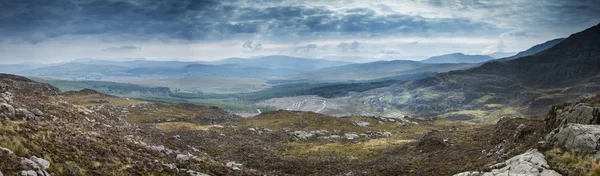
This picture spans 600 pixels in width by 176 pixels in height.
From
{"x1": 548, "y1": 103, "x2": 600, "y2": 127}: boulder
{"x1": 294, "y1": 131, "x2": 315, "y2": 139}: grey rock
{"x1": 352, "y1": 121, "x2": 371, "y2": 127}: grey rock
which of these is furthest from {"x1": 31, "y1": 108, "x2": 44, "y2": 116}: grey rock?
{"x1": 352, "y1": 121, "x2": 371, "y2": 127}: grey rock

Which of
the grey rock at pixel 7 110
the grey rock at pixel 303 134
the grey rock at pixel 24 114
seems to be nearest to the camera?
the grey rock at pixel 7 110

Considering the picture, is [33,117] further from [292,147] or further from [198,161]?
[292,147]

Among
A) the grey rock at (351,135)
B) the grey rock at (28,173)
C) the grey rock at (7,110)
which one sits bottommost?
the grey rock at (351,135)

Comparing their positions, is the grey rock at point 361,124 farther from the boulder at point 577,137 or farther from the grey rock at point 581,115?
the boulder at point 577,137

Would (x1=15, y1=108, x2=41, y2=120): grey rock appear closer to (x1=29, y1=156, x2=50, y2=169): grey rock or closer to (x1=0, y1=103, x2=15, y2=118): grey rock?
(x1=0, y1=103, x2=15, y2=118): grey rock

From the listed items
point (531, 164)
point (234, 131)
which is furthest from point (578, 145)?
point (234, 131)

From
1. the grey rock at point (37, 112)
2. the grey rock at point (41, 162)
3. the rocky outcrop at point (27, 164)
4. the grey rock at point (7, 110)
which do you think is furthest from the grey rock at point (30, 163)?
the grey rock at point (37, 112)

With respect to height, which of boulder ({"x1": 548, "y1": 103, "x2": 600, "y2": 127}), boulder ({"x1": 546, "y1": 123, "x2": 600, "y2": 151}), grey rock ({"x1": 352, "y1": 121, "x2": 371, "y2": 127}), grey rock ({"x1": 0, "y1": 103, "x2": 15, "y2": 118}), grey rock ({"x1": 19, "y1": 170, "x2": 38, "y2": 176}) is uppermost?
grey rock ({"x1": 0, "y1": 103, "x2": 15, "y2": 118})
